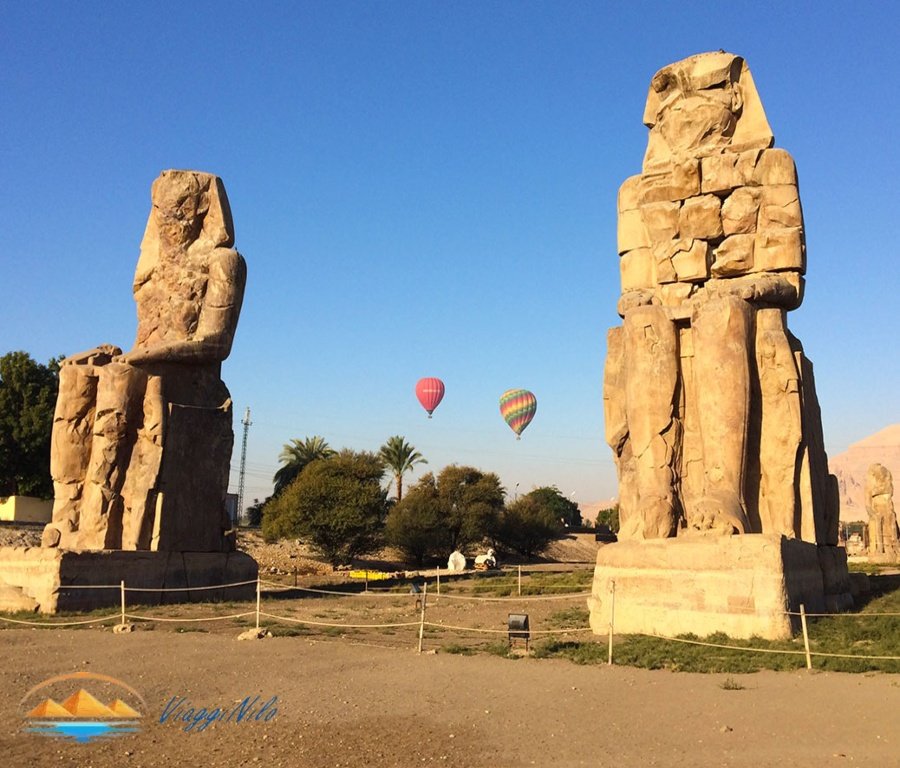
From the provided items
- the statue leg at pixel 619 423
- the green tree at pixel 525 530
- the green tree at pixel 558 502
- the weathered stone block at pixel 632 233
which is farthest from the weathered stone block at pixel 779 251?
the green tree at pixel 558 502

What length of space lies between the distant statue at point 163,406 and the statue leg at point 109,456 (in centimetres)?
1

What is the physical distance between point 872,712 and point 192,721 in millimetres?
3604

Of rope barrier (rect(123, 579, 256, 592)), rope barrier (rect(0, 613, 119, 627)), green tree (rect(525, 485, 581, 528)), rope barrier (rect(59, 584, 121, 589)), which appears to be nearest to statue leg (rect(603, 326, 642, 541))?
rope barrier (rect(123, 579, 256, 592))

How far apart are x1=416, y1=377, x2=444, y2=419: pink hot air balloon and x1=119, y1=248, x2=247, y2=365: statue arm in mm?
27184

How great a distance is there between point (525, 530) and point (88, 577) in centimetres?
2622

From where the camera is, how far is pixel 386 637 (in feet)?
A: 25.8

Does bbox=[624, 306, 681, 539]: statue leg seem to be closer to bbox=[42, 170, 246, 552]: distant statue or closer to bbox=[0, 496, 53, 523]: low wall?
bbox=[42, 170, 246, 552]: distant statue

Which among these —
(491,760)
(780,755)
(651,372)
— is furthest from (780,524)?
(491,760)

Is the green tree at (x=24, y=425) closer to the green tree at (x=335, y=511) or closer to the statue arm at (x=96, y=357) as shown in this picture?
the green tree at (x=335, y=511)

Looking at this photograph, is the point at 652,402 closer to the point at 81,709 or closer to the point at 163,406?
the point at 81,709

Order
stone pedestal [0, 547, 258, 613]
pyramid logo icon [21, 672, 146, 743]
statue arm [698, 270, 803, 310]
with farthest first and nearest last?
stone pedestal [0, 547, 258, 613]
statue arm [698, 270, 803, 310]
pyramid logo icon [21, 672, 146, 743]

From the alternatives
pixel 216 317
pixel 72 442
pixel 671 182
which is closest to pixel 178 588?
pixel 72 442

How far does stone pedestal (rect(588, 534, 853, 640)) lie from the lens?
649 cm

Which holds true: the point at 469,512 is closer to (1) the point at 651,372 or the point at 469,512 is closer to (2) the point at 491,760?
(1) the point at 651,372
